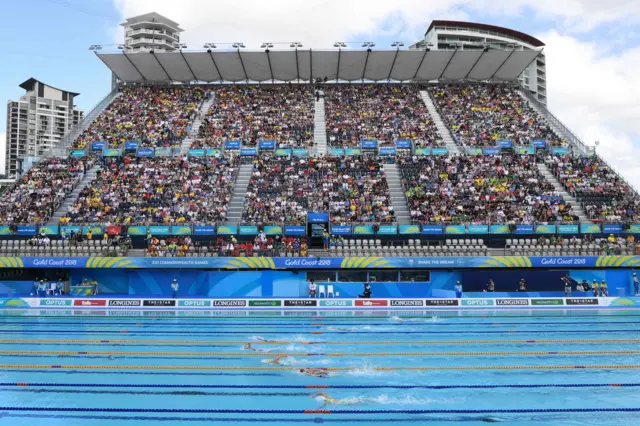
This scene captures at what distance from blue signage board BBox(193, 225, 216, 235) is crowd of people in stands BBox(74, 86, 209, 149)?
38.1 ft

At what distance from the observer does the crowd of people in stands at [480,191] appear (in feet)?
88.7

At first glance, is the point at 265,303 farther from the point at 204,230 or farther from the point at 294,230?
the point at 204,230

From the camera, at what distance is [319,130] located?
37.9 m

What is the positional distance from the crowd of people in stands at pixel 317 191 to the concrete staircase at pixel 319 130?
7.72 ft

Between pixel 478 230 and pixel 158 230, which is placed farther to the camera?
pixel 158 230

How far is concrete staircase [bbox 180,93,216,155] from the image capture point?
3578 centimetres

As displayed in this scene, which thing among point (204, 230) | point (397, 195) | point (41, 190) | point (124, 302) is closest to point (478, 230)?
point (397, 195)

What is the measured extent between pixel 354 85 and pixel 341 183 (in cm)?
1707

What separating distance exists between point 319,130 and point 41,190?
Answer: 18709 mm

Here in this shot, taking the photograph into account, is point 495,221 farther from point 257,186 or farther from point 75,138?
point 75,138

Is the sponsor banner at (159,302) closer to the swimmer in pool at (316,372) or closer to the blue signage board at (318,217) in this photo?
the blue signage board at (318,217)

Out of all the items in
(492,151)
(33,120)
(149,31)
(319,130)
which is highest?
(149,31)

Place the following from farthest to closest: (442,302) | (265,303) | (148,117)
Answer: (148,117) → (265,303) → (442,302)

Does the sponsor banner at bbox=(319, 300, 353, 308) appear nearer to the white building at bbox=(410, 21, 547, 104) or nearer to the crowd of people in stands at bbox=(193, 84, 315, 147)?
the crowd of people in stands at bbox=(193, 84, 315, 147)
